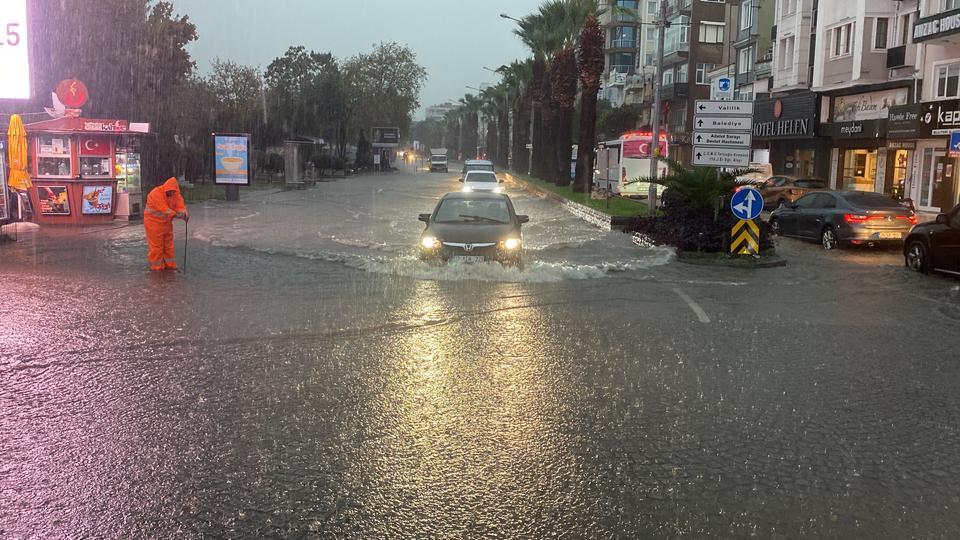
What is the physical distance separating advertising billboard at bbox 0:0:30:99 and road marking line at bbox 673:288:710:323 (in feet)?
55.7

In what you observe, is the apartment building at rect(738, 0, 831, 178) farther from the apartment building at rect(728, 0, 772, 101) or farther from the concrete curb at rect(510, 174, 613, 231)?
the concrete curb at rect(510, 174, 613, 231)

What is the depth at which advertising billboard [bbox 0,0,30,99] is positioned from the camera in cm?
2012

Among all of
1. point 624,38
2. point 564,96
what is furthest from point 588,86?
point 624,38

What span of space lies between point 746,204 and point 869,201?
487cm

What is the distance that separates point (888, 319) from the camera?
10312mm

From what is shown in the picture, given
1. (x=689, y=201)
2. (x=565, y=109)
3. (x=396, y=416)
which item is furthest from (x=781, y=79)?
(x=396, y=416)

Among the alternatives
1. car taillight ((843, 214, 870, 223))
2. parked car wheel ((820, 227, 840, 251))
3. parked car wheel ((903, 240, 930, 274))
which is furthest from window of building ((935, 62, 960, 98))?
parked car wheel ((903, 240, 930, 274))

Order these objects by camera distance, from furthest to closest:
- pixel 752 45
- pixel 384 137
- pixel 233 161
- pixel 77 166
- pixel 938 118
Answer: pixel 384 137 → pixel 752 45 → pixel 233 161 → pixel 938 118 → pixel 77 166

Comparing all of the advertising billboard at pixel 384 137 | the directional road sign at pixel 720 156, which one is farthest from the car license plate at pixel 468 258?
the advertising billboard at pixel 384 137

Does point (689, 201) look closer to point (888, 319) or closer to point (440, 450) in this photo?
point (888, 319)

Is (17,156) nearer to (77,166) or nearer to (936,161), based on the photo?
(77,166)

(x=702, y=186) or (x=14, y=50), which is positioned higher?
(x=14, y=50)

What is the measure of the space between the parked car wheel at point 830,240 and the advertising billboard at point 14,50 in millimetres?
19467

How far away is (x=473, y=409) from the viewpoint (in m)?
6.18
